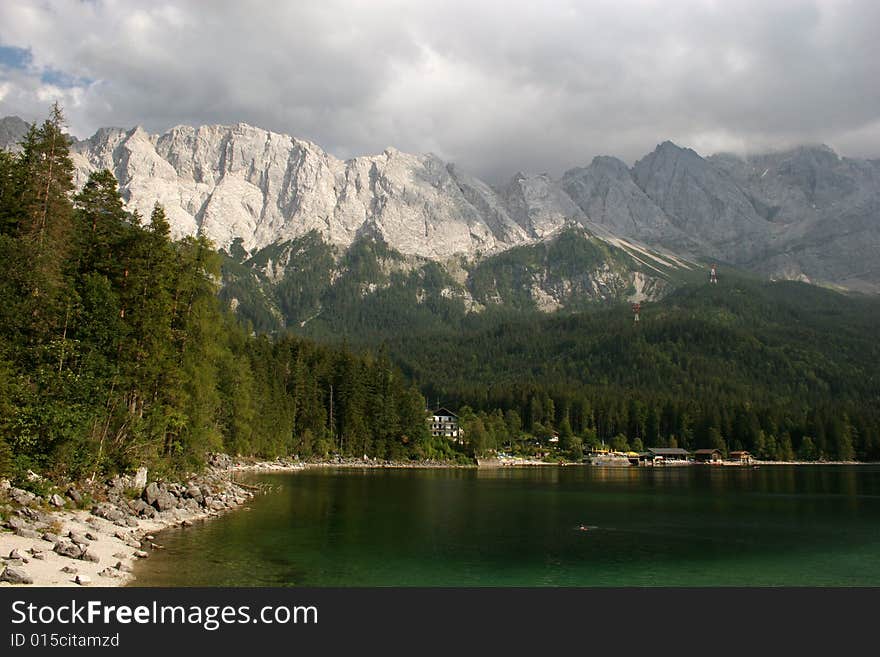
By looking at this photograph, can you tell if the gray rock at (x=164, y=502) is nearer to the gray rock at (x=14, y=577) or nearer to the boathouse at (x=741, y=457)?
the gray rock at (x=14, y=577)

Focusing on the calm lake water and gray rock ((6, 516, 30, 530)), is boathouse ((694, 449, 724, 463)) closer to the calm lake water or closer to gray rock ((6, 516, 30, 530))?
the calm lake water

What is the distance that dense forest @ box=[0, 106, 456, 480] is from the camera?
35.0 m

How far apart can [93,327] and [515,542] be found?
94.3 ft

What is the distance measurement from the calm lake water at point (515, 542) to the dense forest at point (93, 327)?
25.0 ft

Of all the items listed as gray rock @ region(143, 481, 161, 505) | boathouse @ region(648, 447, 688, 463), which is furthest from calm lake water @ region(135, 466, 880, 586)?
boathouse @ region(648, 447, 688, 463)

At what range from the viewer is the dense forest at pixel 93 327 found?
35000 mm

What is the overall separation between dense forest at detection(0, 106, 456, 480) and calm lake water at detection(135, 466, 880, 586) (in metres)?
7.61

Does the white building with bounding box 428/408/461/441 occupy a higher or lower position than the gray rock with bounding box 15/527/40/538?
higher

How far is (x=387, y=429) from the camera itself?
136 m

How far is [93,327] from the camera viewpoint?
39625 millimetres

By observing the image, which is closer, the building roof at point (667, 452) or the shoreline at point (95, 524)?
the shoreline at point (95, 524)

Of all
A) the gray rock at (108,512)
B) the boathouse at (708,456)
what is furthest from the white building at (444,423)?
the gray rock at (108,512)
